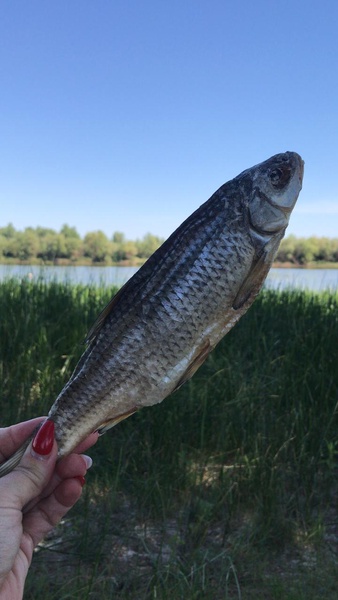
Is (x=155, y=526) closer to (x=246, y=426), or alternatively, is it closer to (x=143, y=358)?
(x=246, y=426)

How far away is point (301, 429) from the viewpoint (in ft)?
14.7

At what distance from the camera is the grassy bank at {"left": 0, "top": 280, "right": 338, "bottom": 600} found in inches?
131

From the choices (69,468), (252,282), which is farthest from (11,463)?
(252,282)

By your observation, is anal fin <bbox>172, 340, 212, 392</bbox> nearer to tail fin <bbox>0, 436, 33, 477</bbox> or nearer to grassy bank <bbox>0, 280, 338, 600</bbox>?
tail fin <bbox>0, 436, 33, 477</bbox>

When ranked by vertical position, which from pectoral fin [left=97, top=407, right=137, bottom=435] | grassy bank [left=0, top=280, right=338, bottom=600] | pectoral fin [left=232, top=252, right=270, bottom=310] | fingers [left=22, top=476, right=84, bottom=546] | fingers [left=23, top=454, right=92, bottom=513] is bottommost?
grassy bank [left=0, top=280, right=338, bottom=600]

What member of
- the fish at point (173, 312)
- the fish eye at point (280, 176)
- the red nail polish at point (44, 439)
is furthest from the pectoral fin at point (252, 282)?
the red nail polish at point (44, 439)

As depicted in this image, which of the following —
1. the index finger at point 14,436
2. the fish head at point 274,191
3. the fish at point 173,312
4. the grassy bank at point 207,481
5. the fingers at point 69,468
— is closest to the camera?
the fish at point 173,312

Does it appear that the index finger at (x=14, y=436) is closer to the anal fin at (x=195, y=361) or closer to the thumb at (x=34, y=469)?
the thumb at (x=34, y=469)

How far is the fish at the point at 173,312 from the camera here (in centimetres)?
152

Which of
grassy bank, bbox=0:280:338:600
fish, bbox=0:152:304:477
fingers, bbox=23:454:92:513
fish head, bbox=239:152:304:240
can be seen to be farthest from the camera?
grassy bank, bbox=0:280:338:600

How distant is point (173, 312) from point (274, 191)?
483 millimetres

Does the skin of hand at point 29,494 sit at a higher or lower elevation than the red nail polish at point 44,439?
lower

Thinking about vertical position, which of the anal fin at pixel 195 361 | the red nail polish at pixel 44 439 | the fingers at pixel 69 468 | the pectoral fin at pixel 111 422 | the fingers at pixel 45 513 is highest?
the anal fin at pixel 195 361

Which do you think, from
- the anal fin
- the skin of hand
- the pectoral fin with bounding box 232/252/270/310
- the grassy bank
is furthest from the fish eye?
the grassy bank
